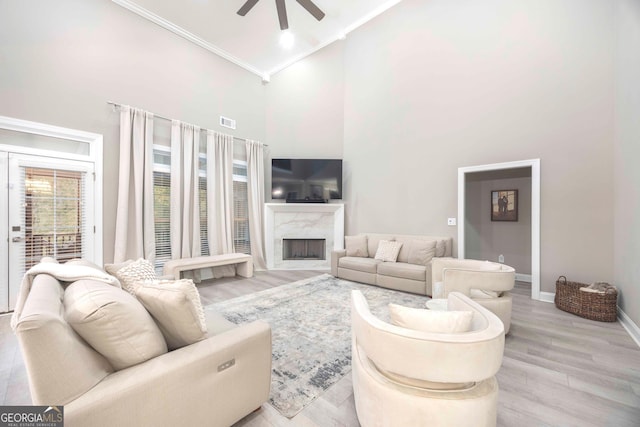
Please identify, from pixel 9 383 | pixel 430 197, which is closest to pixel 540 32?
pixel 430 197

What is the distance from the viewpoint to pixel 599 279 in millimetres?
3248

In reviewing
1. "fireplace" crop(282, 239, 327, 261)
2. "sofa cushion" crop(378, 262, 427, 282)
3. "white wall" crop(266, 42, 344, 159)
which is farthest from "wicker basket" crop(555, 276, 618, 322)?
"white wall" crop(266, 42, 344, 159)

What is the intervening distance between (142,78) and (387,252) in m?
5.19

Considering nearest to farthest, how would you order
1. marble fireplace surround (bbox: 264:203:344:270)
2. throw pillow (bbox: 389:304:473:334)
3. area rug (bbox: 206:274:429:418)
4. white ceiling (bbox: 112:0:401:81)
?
1. throw pillow (bbox: 389:304:473:334)
2. area rug (bbox: 206:274:429:418)
3. white ceiling (bbox: 112:0:401:81)
4. marble fireplace surround (bbox: 264:203:344:270)

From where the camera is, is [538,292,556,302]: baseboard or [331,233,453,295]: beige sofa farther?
[331,233,453,295]: beige sofa

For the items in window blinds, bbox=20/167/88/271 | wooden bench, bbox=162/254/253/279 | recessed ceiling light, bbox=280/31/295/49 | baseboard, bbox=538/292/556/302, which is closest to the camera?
window blinds, bbox=20/167/88/271

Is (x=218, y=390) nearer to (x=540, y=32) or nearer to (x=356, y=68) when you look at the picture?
(x=540, y=32)

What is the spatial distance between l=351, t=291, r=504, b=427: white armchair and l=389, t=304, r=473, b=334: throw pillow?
60 mm

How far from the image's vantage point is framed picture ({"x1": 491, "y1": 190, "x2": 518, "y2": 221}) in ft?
15.9

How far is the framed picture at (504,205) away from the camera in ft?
15.9

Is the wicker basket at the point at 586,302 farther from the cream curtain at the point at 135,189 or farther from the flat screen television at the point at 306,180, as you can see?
the cream curtain at the point at 135,189

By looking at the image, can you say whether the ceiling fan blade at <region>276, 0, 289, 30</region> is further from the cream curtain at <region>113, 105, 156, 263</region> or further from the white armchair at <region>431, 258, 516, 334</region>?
the white armchair at <region>431, 258, 516, 334</region>

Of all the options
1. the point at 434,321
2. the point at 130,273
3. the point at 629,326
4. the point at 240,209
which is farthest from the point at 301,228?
the point at 629,326

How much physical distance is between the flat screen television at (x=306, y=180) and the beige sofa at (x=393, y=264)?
1257 mm
